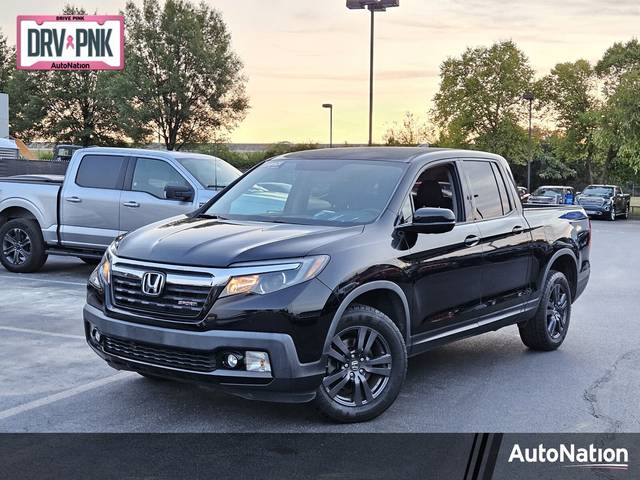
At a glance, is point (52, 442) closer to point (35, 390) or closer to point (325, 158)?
point (35, 390)

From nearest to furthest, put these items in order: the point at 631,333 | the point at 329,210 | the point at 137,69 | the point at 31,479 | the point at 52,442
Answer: the point at 31,479 < the point at 52,442 < the point at 329,210 < the point at 631,333 < the point at 137,69

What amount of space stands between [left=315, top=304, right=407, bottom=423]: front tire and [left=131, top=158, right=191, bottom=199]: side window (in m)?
7.02

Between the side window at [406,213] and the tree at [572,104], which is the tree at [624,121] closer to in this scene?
the tree at [572,104]

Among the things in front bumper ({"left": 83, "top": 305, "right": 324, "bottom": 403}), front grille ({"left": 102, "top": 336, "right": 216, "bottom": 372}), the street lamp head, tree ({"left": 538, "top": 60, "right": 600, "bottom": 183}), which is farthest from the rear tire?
tree ({"left": 538, "top": 60, "right": 600, "bottom": 183})

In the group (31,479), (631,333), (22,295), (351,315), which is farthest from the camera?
(22,295)

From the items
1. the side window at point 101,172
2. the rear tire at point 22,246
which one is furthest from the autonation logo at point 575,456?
the rear tire at point 22,246

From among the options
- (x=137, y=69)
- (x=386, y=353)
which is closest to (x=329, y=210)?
(x=386, y=353)

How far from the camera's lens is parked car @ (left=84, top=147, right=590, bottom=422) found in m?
4.56

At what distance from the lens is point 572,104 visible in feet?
204

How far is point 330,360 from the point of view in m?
4.87

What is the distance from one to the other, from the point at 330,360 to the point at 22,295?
21.6ft

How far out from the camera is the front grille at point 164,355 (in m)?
4.57

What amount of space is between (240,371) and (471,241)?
7.74 feet

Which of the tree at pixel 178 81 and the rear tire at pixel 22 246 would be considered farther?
the tree at pixel 178 81
